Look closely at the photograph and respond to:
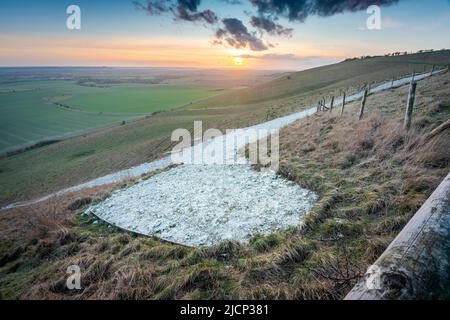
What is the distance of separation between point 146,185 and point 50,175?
24.8 metres

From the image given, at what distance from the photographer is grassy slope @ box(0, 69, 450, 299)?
4.13 metres

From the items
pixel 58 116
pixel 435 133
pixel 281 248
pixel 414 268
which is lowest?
pixel 281 248

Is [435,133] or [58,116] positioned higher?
[58,116]

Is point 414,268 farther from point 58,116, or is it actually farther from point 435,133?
point 58,116

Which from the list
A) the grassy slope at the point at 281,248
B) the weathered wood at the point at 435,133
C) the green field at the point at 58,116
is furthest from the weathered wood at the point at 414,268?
the green field at the point at 58,116

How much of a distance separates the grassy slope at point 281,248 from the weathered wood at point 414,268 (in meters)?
1.01

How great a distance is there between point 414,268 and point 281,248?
9.01ft

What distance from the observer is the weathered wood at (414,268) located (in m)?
2.24

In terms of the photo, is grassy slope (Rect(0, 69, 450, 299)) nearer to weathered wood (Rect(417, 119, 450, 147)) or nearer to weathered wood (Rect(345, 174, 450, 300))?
weathered wood (Rect(417, 119, 450, 147))

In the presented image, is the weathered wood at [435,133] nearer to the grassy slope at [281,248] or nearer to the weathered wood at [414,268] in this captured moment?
the grassy slope at [281,248]

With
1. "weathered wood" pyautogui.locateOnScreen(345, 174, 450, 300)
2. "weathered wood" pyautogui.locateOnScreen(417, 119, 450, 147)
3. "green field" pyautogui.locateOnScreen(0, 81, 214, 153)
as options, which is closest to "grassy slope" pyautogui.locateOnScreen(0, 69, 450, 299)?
"weathered wood" pyautogui.locateOnScreen(417, 119, 450, 147)

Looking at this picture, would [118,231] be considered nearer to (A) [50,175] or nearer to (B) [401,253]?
(B) [401,253]

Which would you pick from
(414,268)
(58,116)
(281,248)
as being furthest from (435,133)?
(58,116)

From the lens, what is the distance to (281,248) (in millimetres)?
4965
